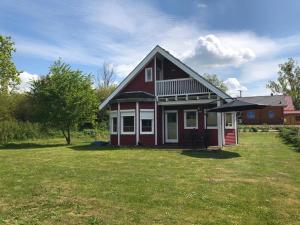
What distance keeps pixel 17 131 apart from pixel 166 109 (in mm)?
13866

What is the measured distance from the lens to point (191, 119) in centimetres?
2161

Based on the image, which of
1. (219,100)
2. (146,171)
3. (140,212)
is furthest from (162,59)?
(140,212)

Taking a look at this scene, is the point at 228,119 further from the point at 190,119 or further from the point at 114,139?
the point at 114,139

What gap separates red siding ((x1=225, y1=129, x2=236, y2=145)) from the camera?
21462 mm

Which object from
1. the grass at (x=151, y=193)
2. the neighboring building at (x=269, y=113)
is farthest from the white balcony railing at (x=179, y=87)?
the neighboring building at (x=269, y=113)

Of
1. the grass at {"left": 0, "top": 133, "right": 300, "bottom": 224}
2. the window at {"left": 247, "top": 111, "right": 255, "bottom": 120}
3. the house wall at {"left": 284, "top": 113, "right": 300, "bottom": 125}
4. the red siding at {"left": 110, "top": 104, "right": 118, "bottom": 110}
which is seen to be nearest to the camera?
the grass at {"left": 0, "top": 133, "right": 300, "bottom": 224}

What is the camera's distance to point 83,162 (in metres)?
13.2

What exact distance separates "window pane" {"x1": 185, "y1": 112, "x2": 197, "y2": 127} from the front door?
77cm

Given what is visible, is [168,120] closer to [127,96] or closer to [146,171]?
[127,96]

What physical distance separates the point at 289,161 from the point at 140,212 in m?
8.75

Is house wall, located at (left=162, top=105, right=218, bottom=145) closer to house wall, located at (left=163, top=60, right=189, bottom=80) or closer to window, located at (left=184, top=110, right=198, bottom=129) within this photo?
window, located at (left=184, top=110, right=198, bottom=129)

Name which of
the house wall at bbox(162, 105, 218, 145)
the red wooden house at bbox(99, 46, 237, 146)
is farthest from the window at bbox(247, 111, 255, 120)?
the house wall at bbox(162, 105, 218, 145)

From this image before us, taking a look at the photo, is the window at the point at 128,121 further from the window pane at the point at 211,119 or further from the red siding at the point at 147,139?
the window pane at the point at 211,119

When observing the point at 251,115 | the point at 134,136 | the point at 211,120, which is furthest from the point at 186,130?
the point at 251,115
